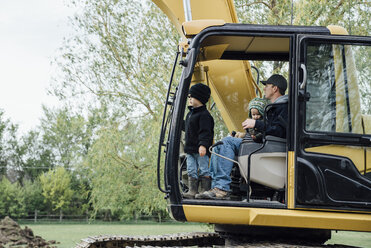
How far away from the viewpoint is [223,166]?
4422 mm

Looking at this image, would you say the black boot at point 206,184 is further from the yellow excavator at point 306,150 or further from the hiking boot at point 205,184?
the yellow excavator at point 306,150

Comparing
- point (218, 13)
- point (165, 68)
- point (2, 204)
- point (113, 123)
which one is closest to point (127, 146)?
point (113, 123)

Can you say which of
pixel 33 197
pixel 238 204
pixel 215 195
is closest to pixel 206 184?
pixel 215 195

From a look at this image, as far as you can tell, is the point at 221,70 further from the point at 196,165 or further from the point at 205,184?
the point at 205,184

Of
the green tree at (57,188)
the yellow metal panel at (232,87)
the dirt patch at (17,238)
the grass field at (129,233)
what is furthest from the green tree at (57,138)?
the yellow metal panel at (232,87)

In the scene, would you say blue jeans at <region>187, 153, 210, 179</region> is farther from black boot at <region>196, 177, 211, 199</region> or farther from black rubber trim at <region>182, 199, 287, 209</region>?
black rubber trim at <region>182, 199, 287, 209</region>

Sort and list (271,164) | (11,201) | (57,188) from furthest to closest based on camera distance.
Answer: (57,188), (11,201), (271,164)

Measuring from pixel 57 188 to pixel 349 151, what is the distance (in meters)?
39.1

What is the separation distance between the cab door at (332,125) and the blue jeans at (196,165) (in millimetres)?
895

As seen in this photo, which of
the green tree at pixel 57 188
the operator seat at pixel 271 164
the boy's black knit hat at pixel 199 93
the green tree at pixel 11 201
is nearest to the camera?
the operator seat at pixel 271 164

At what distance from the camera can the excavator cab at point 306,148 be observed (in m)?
4.02

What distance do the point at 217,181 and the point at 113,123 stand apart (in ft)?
29.4

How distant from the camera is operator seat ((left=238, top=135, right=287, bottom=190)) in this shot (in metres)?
4.25

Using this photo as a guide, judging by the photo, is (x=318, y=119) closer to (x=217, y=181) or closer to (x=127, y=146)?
(x=217, y=181)
